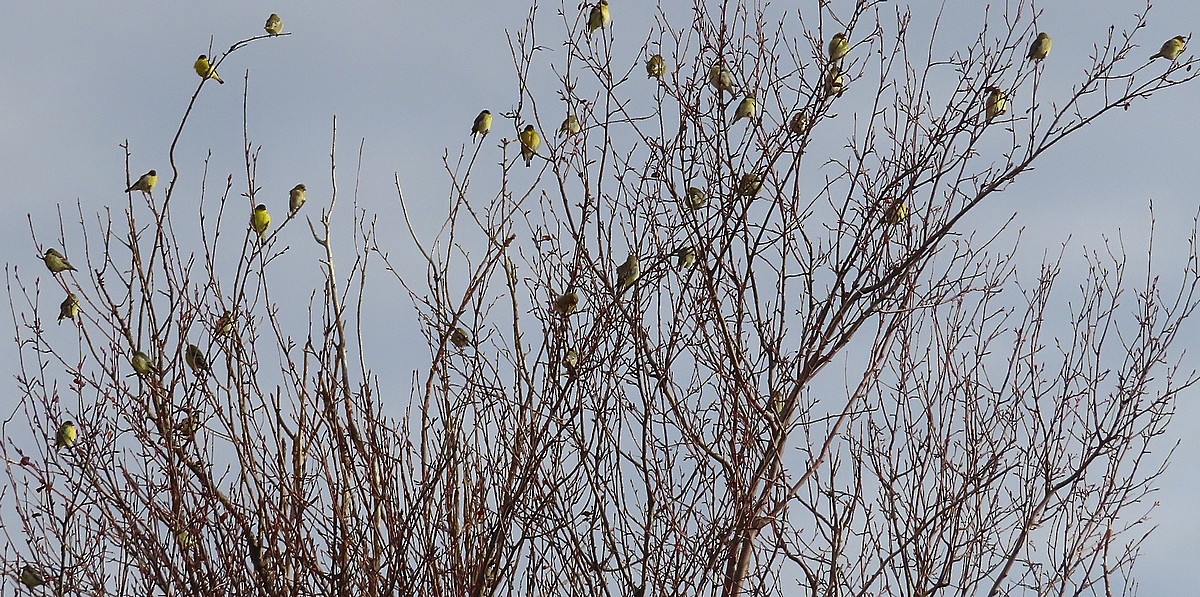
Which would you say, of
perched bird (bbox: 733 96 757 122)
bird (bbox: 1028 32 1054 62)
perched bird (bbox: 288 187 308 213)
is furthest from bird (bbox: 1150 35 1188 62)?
perched bird (bbox: 288 187 308 213)

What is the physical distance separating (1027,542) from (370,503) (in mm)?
1621

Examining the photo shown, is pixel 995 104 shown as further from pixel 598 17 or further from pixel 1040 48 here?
pixel 598 17

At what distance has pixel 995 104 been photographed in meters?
3.29

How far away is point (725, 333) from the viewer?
125 inches

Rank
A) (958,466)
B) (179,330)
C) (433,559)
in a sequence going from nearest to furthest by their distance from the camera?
(433,559)
(179,330)
(958,466)

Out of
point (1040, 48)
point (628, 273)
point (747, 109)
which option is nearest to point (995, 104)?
point (1040, 48)

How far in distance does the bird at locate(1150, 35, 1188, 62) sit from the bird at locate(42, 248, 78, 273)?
2.59m

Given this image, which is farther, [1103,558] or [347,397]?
[1103,558]

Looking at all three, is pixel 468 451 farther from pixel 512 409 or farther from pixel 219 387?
pixel 219 387

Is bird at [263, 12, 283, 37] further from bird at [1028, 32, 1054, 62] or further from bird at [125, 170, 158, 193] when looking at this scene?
bird at [1028, 32, 1054, 62]

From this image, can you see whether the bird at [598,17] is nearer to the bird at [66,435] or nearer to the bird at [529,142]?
the bird at [529,142]

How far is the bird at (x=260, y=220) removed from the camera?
316 cm

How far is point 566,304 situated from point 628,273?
6.3 inches

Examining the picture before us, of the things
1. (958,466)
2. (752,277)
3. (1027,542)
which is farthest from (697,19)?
(1027,542)
